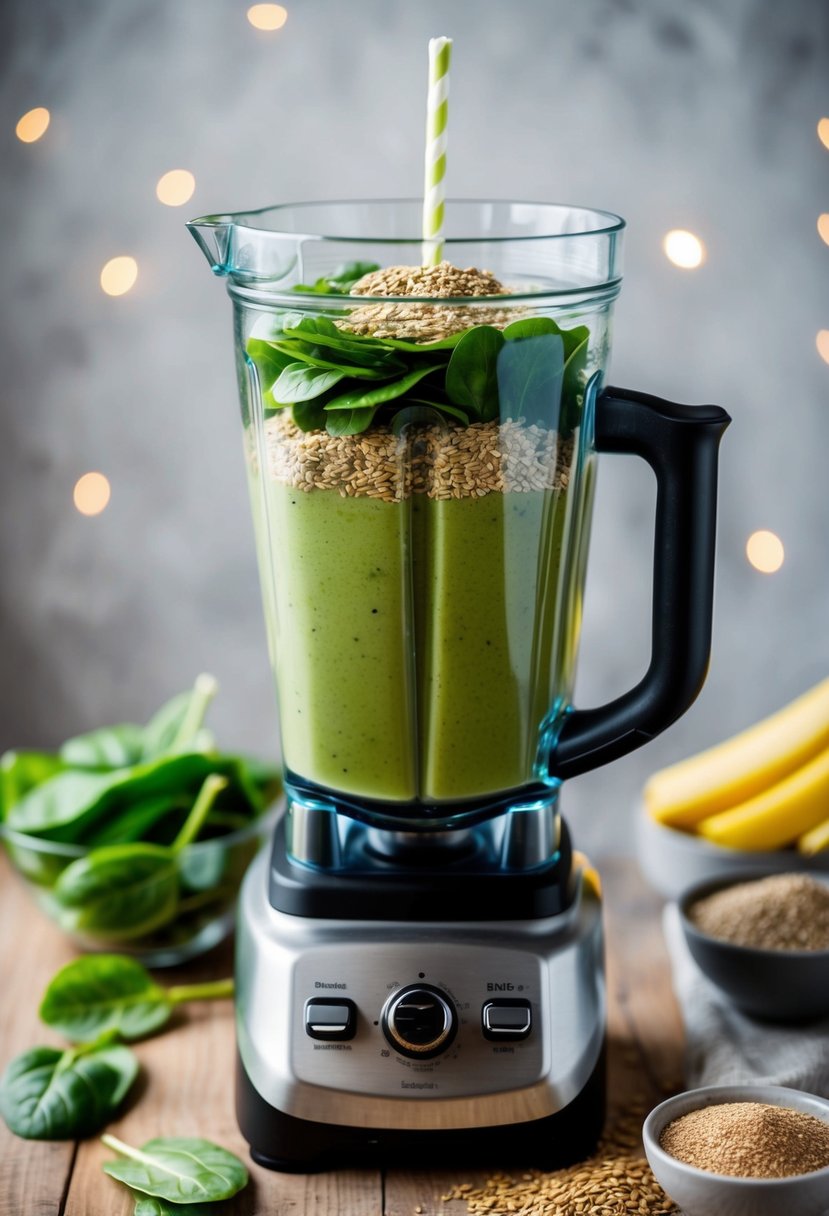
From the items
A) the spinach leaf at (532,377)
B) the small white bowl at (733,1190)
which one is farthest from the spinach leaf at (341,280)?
the small white bowl at (733,1190)

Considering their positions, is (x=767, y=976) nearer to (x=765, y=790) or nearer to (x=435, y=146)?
(x=765, y=790)

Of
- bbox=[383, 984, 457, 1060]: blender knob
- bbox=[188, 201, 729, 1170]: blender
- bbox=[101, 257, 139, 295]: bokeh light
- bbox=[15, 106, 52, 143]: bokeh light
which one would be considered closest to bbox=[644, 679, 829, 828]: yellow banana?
bbox=[188, 201, 729, 1170]: blender

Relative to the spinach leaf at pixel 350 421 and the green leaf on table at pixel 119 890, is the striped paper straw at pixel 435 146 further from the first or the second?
the green leaf on table at pixel 119 890

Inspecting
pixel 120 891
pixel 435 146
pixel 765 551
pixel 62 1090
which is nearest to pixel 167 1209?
pixel 62 1090

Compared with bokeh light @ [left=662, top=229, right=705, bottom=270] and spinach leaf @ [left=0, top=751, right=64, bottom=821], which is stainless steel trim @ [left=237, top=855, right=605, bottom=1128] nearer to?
spinach leaf @ [left=0, top=751, right=64, bottom=821]

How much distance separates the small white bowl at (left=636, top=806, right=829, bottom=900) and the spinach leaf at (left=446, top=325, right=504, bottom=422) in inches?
20.0

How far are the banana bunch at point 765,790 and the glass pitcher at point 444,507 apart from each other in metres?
0.32

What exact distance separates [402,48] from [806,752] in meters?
0.67

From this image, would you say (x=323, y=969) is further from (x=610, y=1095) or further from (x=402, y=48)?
(x=402, y=48)

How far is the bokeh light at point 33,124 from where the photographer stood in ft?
3.38

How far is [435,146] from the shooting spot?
683 millimetres

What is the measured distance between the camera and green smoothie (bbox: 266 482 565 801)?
0.68 meters

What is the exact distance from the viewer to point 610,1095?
83 cm

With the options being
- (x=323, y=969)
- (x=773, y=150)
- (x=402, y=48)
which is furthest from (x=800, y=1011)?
(x=402, y=48)
